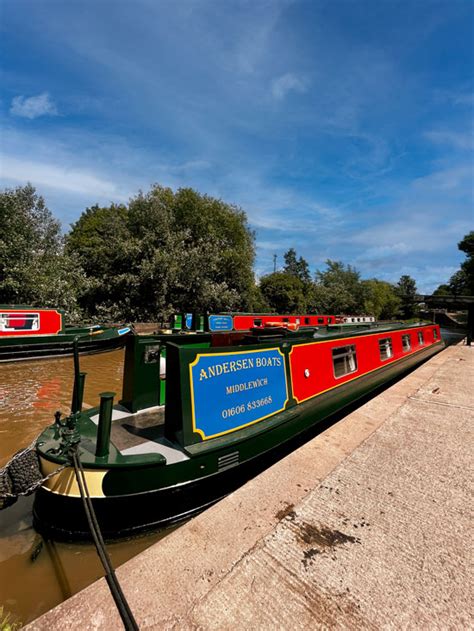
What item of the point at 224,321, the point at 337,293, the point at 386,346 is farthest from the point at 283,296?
the point at 386,346

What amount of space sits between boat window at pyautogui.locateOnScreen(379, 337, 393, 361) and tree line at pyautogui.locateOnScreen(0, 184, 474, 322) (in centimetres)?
1453

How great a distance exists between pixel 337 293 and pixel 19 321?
35.8 meters

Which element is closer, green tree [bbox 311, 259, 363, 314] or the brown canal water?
the brown canal water

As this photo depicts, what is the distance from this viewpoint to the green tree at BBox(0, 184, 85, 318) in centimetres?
1559

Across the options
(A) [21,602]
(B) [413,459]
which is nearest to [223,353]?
(B) [413,459]

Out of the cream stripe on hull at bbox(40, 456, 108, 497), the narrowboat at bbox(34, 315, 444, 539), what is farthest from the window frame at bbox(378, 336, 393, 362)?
the cream stripe on hull at bbox(40, 456, 108, 497)

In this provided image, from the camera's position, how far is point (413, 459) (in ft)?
10.1

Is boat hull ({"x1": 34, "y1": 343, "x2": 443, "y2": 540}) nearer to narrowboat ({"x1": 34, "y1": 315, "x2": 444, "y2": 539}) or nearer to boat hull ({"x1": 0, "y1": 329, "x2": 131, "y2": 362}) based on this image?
narrowboat ({"x1": 34, "y1": 315, "x2": 444, "y2": 539})

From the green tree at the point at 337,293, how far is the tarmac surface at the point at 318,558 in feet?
118

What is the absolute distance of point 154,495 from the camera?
2.67m

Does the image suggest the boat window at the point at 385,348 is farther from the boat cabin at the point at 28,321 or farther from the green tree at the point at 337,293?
the green tree at the point at 337,293

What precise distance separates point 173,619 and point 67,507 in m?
1.55

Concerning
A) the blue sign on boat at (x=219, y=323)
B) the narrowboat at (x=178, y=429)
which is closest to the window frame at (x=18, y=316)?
the blue sign on boat at (x=219, y=323)

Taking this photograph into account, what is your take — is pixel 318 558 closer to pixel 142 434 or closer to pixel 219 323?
pixel 142 434
